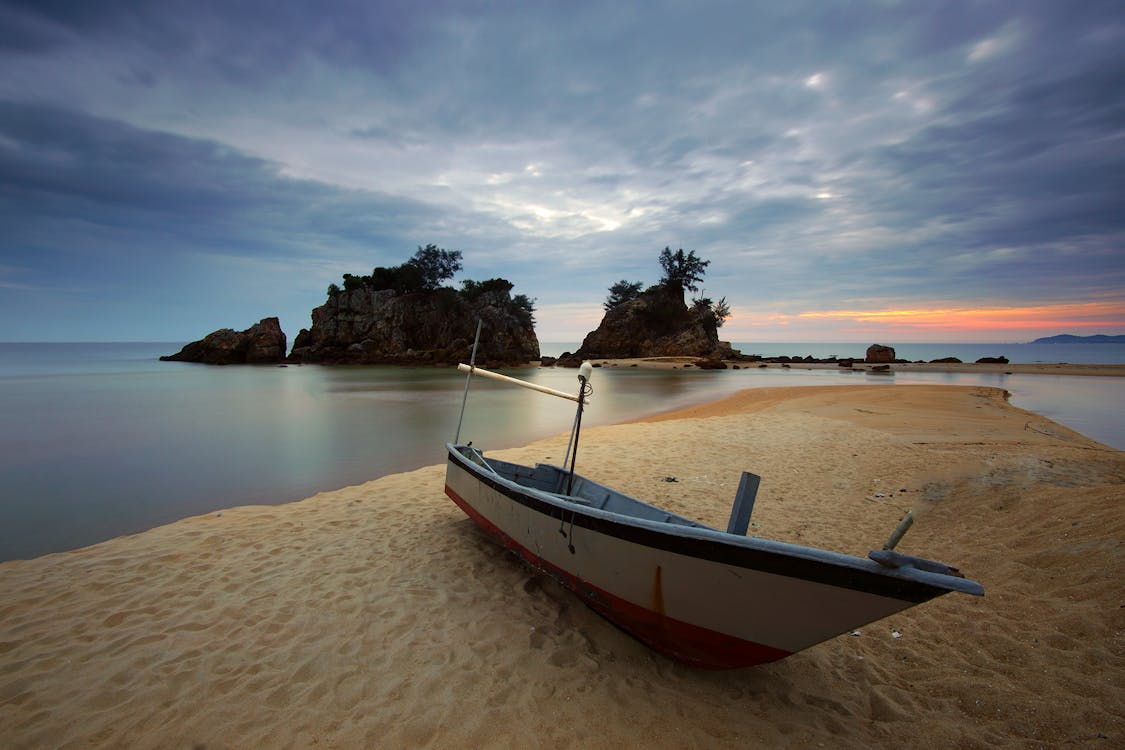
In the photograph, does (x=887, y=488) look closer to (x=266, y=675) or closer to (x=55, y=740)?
(x=266, y=675)

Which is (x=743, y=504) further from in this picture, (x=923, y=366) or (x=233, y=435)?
(x=923, y=366)

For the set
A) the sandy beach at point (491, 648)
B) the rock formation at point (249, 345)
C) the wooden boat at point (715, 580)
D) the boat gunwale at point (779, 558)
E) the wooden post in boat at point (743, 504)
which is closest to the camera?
the boat gunwale at point (779, 558)

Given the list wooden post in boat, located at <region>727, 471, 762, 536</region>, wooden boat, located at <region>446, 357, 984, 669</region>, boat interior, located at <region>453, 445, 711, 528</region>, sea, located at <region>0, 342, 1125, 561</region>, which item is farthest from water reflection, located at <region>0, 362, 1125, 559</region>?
wooden post in boat, located at <region>727, 471, 762, 536</region>

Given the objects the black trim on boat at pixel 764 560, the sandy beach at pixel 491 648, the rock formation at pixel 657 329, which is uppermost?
the rock formation at pixel 657 329

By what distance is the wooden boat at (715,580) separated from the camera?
8.13 ft

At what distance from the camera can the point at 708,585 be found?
10.1 feet

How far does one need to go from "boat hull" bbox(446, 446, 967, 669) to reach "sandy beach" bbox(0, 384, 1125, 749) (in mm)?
452

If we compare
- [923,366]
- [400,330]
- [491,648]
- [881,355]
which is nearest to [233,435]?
[491,648]

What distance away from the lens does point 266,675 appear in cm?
359

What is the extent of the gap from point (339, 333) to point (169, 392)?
101 feet

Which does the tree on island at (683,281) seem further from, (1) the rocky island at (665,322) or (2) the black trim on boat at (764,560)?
(2) the black trim on boat at (764,560)

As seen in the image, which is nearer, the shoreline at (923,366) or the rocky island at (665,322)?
the shoreline at (923,366)

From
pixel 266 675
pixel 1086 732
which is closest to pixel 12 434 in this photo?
pixel 266 675

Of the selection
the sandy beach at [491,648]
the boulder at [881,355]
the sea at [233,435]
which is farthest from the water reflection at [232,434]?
the boulder at [881,355]
